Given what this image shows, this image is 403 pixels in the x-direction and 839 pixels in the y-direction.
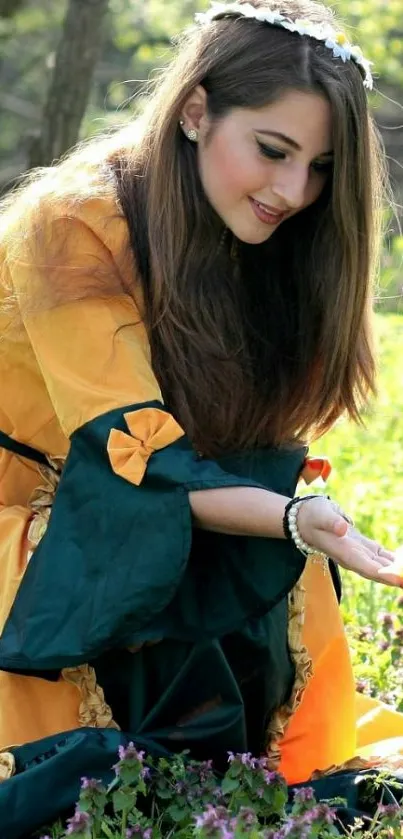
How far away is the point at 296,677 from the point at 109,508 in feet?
2.10

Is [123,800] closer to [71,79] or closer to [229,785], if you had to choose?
[229,785]

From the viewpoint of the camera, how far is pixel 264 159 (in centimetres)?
278

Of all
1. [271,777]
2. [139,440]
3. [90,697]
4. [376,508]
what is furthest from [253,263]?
[376,508]

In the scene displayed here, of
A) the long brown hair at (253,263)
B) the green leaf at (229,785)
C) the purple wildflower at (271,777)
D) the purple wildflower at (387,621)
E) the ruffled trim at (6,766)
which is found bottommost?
the ruffled trim at (6,766)

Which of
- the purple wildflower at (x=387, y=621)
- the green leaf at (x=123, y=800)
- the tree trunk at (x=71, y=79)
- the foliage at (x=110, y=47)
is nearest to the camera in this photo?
the green leaf at (x=123, y=800)

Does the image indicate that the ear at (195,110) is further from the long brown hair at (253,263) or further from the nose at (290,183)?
the nose at (290,183)

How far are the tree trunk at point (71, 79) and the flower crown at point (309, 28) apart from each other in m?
3.17

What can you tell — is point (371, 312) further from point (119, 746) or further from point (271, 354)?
point (119, 746)

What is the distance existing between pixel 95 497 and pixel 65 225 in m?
0.53

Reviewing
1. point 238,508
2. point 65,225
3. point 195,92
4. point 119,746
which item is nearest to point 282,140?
point 195,92

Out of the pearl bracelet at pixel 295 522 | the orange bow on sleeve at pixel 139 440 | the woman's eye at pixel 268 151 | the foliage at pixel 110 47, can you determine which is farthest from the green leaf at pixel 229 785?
the foliage at pixel 110 47

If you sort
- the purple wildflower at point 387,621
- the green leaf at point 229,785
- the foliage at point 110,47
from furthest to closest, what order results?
1. the foliage at point 110,47
2. the purple wildflower at point 387,621
3. the green leaf at point 229,785

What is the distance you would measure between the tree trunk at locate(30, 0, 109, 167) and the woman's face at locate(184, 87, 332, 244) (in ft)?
10.7

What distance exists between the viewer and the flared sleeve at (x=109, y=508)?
256 cm
